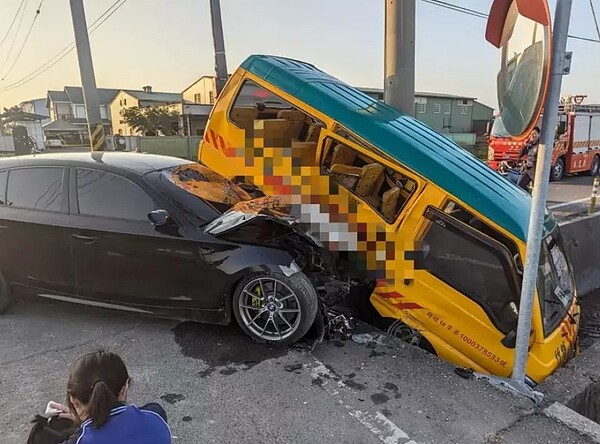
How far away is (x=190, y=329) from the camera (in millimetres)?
4176

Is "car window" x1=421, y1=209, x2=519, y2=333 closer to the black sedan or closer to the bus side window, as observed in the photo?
the black sedan

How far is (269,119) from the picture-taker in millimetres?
5438

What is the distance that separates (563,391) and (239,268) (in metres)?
2.69

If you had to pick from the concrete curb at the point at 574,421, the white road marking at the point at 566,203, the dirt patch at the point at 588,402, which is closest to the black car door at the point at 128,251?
the concrete curb at the point at 574,421

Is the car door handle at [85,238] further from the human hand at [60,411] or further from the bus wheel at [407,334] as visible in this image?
the bus wheel at [407,334]

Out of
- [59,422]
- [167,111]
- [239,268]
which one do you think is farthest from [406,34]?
[167,111]

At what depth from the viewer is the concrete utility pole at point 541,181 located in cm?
267

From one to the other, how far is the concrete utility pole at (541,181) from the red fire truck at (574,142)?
12.4m

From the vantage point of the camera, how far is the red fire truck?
627 inches

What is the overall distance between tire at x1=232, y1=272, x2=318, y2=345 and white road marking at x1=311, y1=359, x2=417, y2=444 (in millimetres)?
494

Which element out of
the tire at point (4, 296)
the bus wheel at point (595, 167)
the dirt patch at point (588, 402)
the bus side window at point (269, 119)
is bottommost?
the bus wheel at point (595, 167)

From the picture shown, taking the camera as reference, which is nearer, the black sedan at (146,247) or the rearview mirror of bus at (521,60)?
the rearview mirror of bus at (521,60)

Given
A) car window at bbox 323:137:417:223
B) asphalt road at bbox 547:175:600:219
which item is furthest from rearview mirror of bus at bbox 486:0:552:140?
asphalt road at bbox 547:175:600:219

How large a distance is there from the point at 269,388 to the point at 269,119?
3176 mm
